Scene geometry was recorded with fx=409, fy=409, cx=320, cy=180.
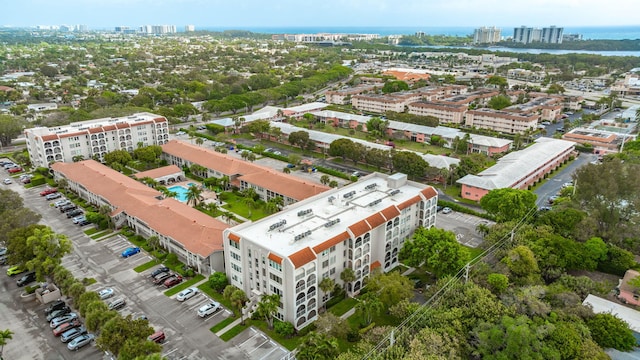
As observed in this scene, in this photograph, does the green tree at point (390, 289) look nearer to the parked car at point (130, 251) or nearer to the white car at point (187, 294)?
the white car at point (187, 294)

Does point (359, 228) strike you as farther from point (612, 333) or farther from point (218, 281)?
point (612, 333)

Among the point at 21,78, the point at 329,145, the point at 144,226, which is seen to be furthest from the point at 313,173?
the point at 21,78

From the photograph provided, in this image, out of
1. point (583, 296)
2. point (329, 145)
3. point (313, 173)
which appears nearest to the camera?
point (583, 296)

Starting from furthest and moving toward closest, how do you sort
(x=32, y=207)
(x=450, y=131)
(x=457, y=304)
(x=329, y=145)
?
1. (x=450, y=131)
2. (x=329, y=145)
3. (x=32, y=207)
4. (x=457, y=304)

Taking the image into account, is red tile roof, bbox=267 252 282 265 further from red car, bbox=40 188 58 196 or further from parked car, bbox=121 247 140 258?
red car, bbox=40 188 58 196

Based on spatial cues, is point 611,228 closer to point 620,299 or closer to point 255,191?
point 620,299

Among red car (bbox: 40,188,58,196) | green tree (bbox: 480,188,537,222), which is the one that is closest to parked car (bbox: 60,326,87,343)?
red car (bbox: 40,188,58,196)
